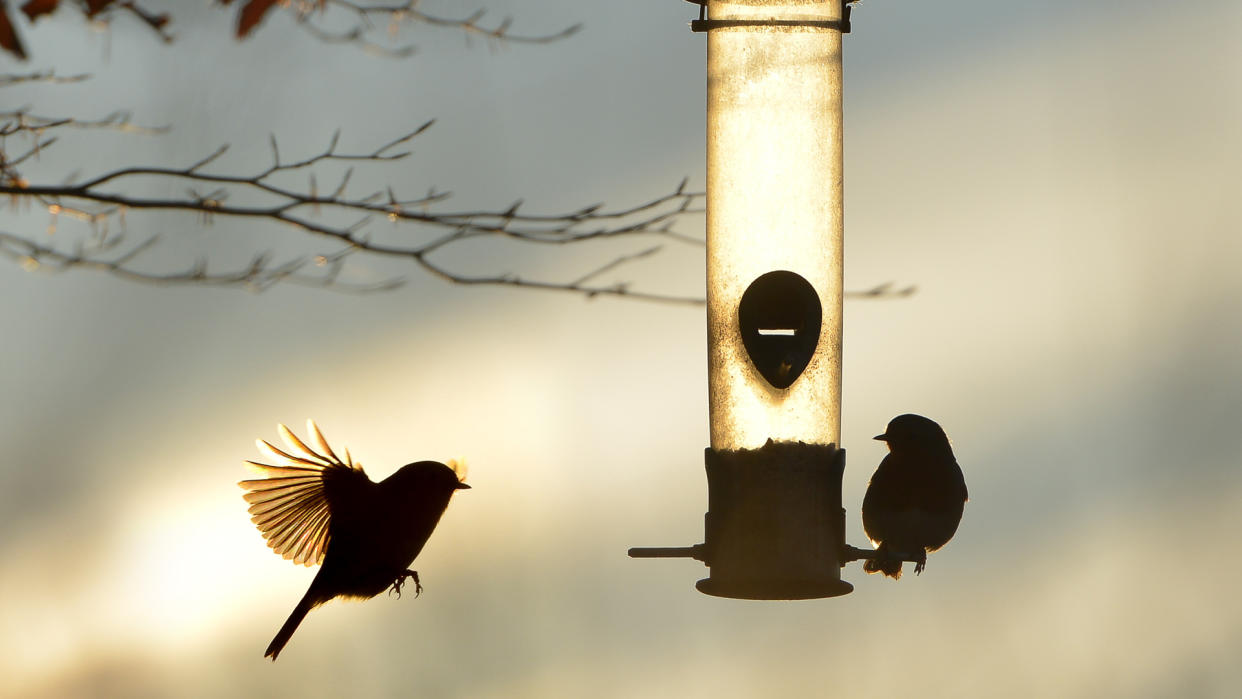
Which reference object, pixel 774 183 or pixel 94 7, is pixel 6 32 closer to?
A: pixel 94 7

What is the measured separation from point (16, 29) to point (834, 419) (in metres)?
3.93

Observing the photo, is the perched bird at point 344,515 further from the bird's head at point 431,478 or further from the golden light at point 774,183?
the golden light at point 774,183

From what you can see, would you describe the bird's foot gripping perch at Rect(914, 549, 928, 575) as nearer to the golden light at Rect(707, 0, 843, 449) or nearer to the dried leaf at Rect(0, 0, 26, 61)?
the golden light at Rect(707, 0, 843, 449)

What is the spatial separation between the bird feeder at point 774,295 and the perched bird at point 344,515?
114 cm

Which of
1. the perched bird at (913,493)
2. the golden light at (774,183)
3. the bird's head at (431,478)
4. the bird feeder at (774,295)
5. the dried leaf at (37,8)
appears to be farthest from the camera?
the perched bird at (913,493)

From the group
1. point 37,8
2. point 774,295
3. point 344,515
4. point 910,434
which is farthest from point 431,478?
point 37,8

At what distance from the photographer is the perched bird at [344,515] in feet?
17.4

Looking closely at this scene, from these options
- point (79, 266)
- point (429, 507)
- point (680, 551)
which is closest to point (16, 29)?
point (79, 266)

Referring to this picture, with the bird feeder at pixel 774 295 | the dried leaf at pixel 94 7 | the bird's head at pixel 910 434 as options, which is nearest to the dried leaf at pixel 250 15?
the dried leaf at pixel 94 7

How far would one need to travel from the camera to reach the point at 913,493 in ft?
21.4

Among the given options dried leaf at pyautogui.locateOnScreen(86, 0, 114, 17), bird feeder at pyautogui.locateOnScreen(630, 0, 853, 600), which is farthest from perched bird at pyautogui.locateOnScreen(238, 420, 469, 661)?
dried leaf at pyautogui.locateOnScreen(86, 0, 114, 17)

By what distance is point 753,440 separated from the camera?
611 cm

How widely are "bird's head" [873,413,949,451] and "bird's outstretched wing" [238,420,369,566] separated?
228 cm

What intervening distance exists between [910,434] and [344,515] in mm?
2401
